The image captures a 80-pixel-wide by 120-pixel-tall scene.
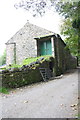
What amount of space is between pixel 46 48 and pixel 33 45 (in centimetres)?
161

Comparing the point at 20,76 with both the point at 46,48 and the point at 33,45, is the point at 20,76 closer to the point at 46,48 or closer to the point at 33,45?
the point at 46,48

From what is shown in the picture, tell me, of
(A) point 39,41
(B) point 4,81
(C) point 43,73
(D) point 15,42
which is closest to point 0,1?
(B) point 4,81

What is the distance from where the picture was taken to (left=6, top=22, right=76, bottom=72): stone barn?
12273 mm

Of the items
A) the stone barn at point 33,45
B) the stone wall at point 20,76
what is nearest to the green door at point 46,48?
the stone barn at point 33,45

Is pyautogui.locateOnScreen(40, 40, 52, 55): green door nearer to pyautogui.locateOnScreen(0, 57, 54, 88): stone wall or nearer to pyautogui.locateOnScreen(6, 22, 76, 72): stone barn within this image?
pyautogui.locateOnScreen(6, 22, 76, 72): stone barn

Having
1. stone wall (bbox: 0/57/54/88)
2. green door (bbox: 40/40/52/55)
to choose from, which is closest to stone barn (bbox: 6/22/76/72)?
green door (bbox: 40/40/52/55)

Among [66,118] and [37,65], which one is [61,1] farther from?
[37,65]

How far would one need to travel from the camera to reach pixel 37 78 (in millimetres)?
8883

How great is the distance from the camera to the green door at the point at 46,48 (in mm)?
12741

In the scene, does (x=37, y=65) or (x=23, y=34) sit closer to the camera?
(x=37, y=65)

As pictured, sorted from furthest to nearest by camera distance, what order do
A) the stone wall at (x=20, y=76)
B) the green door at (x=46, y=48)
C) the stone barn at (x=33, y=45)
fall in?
1. the green door at (x=46, y=48)
2. the stone barn at (x=33, y=45)
3. the stone wall at (x=20, y=76)

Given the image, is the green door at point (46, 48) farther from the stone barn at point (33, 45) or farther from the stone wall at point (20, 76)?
the stone wall at point (20, 76)

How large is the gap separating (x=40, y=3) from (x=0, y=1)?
5.04 ft

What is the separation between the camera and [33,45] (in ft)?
43.8
